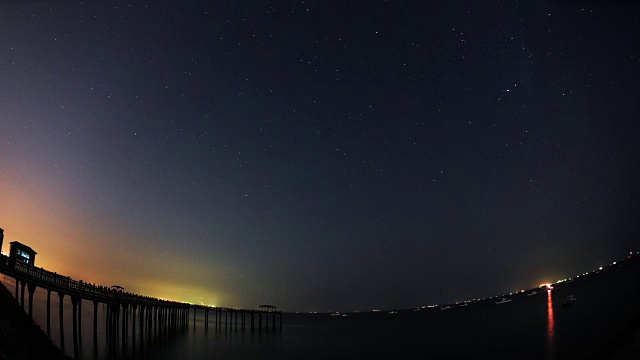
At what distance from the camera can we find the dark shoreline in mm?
16844

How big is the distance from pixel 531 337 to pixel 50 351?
57738 mm

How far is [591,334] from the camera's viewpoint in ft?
146

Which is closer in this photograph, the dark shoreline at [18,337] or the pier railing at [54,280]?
the dark shoreline at [18,337]

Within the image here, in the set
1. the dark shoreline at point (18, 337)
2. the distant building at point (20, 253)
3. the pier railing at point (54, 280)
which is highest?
the distant building at point (20, 253)

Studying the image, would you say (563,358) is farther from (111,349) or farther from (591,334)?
(111,349)

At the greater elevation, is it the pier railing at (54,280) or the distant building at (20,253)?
the distant building at (20,253)

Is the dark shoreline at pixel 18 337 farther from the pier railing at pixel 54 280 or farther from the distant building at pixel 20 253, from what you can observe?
the distant building at pixel 20 253

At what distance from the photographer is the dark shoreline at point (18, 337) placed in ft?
55.3

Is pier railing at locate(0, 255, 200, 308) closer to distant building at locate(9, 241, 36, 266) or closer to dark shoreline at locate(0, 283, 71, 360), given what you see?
dark shoreline at locate(0, 283, 71, 360)

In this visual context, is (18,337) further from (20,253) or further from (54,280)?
(20,253)

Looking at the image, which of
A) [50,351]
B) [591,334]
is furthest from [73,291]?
[591,334]

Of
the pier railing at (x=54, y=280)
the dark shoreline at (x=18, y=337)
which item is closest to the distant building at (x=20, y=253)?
the pier railing at (x=54, y=280)

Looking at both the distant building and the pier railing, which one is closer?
the pier railing

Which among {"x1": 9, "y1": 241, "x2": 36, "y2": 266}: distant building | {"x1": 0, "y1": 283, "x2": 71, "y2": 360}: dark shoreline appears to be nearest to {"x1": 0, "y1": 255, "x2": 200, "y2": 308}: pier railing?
{"x1": 0, "y1": 283, "x2": 71, "y2": 360}: dark shoreline
